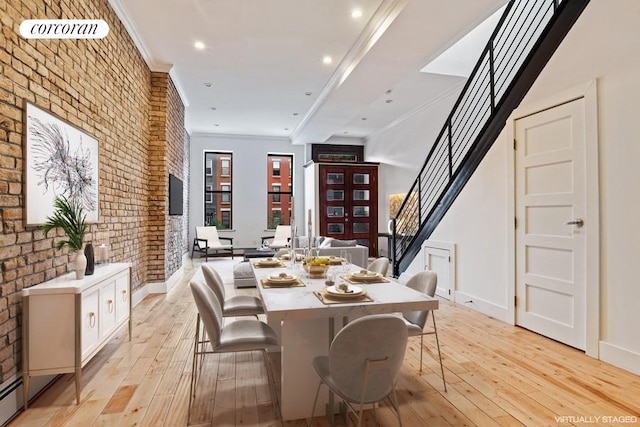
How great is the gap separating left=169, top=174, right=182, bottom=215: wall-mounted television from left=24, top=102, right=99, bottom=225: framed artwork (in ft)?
7.70

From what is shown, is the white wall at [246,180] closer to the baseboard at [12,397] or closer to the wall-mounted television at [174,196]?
the wall-mounted television at [174,196]

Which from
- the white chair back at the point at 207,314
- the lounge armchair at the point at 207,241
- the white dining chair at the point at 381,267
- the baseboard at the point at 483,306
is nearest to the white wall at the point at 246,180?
the lounge armchair at the point at 207,241

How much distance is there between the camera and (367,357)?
150cm

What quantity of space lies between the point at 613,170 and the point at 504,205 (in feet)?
3.88

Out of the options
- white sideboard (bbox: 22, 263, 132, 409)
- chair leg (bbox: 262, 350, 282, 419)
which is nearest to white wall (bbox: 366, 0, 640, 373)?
chair leg (bbox: 262, 350, 282, 419)

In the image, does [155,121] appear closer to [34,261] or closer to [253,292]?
[253,292]

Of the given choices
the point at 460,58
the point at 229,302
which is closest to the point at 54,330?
the point at 229,302

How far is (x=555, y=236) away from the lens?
3295 mm

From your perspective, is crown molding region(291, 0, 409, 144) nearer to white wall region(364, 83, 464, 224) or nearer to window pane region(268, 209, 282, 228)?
white wall region(364, 83, 464, 224)

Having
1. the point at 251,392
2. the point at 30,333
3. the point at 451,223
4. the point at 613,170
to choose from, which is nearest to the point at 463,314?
the point at 451,223

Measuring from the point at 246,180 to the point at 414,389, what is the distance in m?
8.35

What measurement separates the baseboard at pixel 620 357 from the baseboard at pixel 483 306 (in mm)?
987

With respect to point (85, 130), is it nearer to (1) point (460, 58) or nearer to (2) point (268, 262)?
(2) point (268, 262)

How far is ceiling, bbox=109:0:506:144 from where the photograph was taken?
11.8 ft
